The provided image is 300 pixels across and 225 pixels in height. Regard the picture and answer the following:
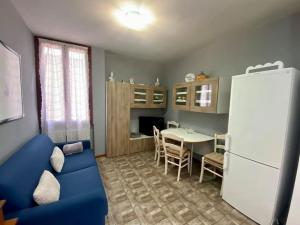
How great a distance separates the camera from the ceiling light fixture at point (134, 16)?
1856 millimetres

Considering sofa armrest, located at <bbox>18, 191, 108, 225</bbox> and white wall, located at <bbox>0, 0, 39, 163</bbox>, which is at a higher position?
white wall, located at <bbox>0, 0, 39, 163</bbox>

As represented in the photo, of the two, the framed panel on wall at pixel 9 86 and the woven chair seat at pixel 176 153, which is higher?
the framed panel on wall at pixel 9 86

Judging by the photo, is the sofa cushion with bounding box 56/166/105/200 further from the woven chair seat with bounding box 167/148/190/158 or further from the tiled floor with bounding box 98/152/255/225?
the woven chair seat with bounding box 167/148/190/158

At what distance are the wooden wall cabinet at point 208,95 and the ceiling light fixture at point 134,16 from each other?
57.8 inches

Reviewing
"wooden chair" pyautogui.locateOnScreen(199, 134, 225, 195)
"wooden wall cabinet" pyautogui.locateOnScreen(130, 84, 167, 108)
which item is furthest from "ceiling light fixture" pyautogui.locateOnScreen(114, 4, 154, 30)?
"wooden chair" pyautogui.locateOnScreen(199, 134, 225, 195)

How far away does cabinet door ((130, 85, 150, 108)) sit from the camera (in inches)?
147

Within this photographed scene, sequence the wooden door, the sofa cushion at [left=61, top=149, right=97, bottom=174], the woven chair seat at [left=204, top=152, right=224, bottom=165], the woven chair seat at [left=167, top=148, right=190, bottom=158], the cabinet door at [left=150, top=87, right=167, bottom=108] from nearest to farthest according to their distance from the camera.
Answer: the sofa cushion at [left=61, top=149, right=97, bottom=174] < the woven chair seat at [left=204, top=152, right=224, bottom=165] < the woven chair seat at [left=167, top=148, right=190, bottom=158] < the wooden door < the cabinet door at [left=150, top=87, right=167, bottom=108]

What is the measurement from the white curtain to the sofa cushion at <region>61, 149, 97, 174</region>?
2.47ft

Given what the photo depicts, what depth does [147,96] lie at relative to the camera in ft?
13.0

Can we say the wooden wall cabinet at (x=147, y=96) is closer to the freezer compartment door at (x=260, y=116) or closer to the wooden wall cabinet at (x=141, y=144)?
the wooden wall cabinet at (x=141, y=144)

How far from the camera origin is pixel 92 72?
10.8ft

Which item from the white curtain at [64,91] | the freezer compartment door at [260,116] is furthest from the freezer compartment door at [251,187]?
the white curtain at [64,91]

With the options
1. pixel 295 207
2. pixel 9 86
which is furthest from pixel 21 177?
pixel 295 207

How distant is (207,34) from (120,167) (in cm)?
307
